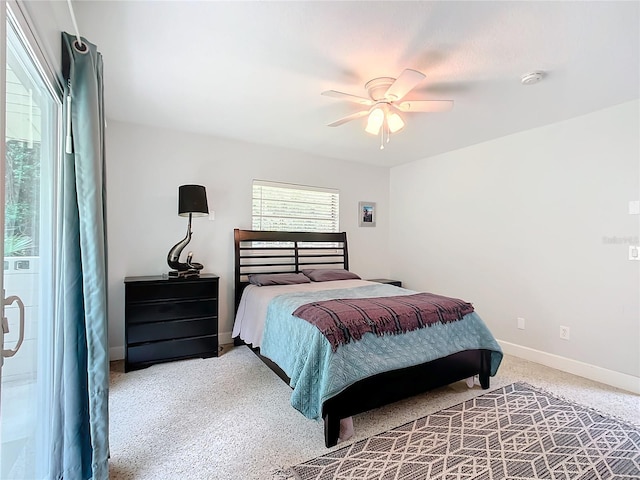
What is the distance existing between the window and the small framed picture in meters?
0.42

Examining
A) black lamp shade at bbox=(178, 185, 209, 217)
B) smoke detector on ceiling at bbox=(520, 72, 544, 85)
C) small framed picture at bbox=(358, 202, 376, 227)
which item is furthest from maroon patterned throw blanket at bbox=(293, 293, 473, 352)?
small framed picture at bbox=(358, 202, 376, 227)

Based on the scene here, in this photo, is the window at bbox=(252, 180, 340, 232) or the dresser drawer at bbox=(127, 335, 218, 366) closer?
the dresser drawer at bbox=(127, 335, 218, 366)

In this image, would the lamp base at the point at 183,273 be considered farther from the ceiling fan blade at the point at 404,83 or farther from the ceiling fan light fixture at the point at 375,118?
the ceiling fan blade at the point at 404,83

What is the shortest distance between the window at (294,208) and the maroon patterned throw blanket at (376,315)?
2022 mm

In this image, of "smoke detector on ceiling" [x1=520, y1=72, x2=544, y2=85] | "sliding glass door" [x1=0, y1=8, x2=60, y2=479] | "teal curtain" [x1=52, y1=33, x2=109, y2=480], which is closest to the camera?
"sliding glass door" [x1=0, y1=8, x2=60, y2=479]

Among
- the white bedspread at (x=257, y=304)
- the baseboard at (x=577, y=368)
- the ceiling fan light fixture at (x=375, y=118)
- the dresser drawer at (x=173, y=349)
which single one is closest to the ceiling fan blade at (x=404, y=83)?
the ceiling fan light fixture at (x=375, y=118)

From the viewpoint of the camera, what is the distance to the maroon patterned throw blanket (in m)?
2.18

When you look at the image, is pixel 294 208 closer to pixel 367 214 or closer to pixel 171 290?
pixel 367 214

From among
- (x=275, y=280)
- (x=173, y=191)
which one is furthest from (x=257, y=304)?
(x=173, y=191)

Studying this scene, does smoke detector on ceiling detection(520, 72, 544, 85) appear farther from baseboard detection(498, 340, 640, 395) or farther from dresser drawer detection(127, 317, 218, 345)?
dresser drawer detection(127, 317, 218, 345)

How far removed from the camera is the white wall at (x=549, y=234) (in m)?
2.92

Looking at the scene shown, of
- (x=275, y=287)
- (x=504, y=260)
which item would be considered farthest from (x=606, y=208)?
(x=275, y=287)

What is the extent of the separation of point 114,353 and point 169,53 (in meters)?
2.94

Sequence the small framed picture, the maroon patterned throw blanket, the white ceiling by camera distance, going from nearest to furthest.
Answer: the white ceiling → the maroon patterned throw blanket → the small framed picture
